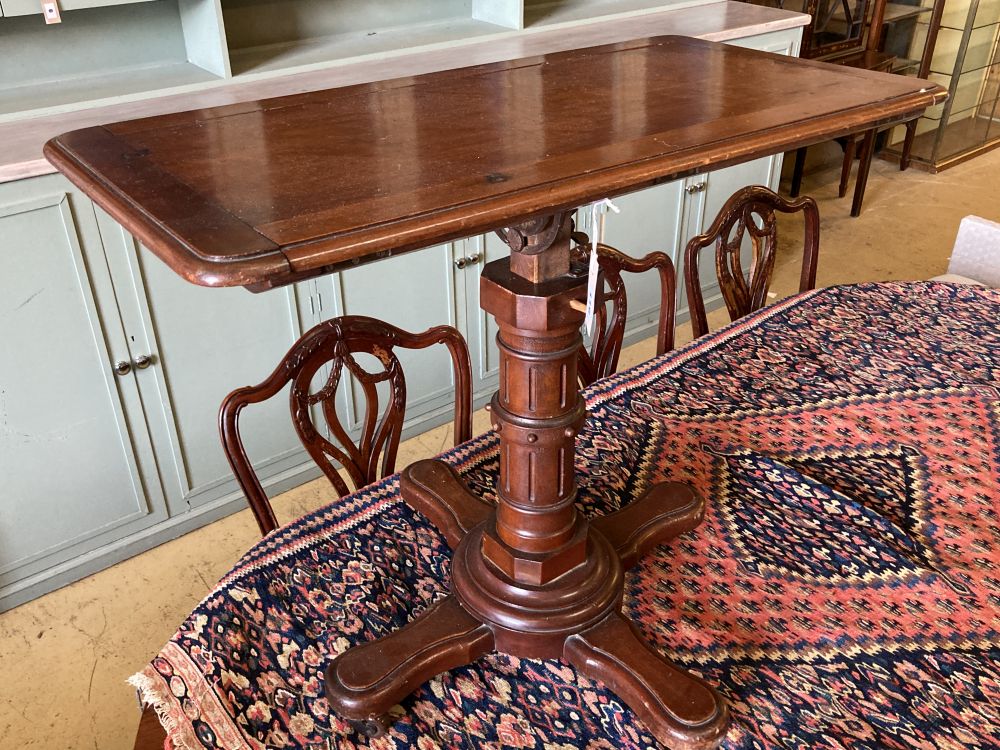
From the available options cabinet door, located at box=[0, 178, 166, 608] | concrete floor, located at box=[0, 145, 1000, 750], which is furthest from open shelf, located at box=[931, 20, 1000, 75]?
cabinet door, located at box=[0, 178, 166, 608]

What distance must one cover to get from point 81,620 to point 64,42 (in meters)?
1.51

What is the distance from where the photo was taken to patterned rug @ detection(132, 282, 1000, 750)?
3.02 feet

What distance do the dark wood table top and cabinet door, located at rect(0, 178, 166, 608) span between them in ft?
3.83

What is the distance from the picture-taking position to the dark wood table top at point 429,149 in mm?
653

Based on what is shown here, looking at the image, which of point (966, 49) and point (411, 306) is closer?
point (411, 306)

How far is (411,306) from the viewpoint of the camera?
8.64ft

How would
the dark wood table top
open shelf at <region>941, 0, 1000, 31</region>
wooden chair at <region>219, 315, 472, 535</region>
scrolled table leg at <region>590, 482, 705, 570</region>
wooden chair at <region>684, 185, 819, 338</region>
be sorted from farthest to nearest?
open shelf at <region>941, 0, 1000, 31</region>, wooden chair at <region>684, 185, 819, 338</region>, wooden chair at <region>219, 315, 472, 535</region>, scrolled table leg at <region>590, 482, 705, 570</region>, the dark wood table top

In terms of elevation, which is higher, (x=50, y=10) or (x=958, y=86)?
(x=50, y=10)

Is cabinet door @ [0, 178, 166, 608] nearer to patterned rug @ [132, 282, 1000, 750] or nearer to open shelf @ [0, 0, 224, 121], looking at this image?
open shelf @ [0, 0, 224, 121]

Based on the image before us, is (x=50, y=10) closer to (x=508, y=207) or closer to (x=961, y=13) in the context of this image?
(x=508, y=207)

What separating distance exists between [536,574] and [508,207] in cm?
44

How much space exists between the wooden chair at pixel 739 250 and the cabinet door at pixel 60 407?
1.34 m

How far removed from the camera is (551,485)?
0.94m

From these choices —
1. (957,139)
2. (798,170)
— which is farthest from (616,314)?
(957,139)
